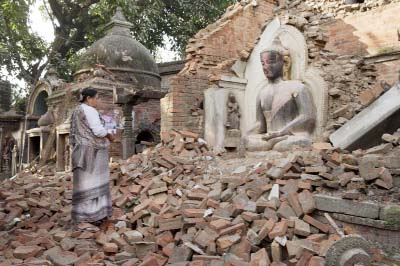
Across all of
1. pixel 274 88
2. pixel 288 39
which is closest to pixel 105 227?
pixel 274 88

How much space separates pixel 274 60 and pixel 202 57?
Answer: 2.10 metres

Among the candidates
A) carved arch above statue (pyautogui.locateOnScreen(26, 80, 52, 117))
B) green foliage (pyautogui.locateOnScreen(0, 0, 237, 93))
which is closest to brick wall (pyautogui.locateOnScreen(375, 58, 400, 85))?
green foliage (pyautogui.locateOnScreen(0, 0, 237, 93))

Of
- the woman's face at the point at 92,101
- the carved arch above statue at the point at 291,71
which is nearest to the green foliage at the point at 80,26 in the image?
the carved arch above statue at the point at 291,71

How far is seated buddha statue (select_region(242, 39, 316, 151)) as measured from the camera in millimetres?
7375

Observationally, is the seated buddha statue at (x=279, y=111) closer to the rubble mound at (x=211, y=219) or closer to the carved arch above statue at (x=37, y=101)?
the rubble mound at (x=211, y=219)

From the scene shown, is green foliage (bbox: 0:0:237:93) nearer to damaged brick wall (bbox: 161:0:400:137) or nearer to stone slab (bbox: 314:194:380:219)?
damaged brick wall (bbox: 161:0:400:137)

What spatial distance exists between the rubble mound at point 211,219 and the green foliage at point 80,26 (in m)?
12.2

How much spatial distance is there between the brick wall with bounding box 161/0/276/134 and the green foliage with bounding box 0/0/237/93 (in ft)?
24.5

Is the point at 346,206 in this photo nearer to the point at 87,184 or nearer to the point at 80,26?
the point at 87,184

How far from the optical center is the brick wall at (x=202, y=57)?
886 cm

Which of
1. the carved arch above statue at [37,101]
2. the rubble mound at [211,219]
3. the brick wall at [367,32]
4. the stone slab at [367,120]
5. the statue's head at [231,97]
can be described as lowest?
the rubble mound at [211,219]

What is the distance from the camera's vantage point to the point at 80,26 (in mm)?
20125

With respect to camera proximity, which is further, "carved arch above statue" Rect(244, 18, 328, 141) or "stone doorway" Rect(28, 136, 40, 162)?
"stone doorway" Rect(28, 136, 40, 162)

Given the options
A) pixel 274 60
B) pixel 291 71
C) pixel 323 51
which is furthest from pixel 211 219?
pixel 323 51
